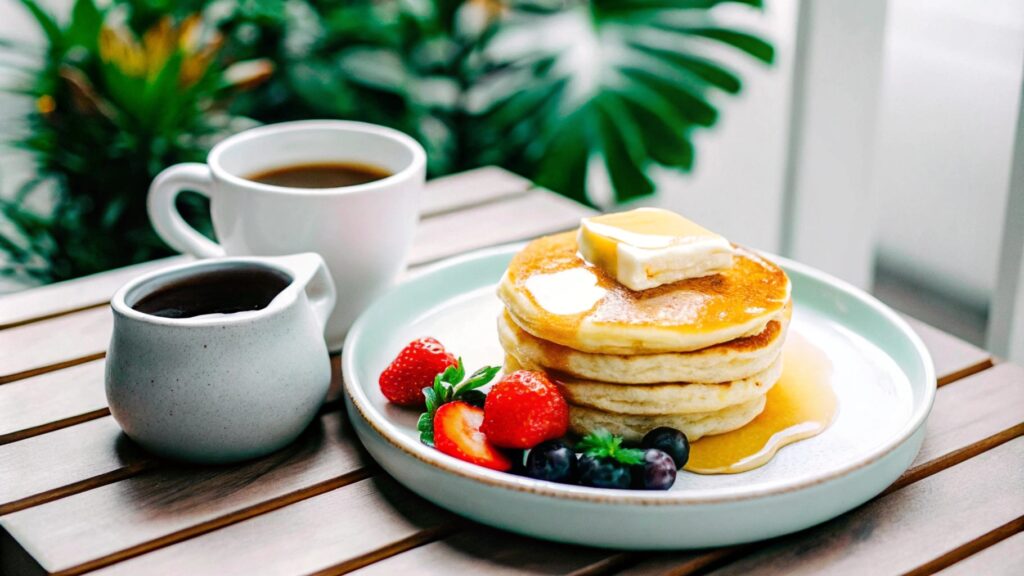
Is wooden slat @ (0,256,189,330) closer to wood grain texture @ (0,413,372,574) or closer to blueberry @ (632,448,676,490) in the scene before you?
wood grain texture @ (0,413,372,574)

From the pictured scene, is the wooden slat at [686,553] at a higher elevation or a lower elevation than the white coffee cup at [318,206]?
lower

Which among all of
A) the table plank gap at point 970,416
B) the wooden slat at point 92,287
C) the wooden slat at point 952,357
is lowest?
the wooden slat at point 952,357

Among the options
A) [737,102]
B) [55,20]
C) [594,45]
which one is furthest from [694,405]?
[737,102]

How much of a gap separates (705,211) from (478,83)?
44.7 inches

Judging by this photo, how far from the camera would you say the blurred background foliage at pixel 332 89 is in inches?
91.4

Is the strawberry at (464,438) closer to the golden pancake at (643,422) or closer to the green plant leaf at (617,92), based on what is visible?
the golden pancake at (643,422)

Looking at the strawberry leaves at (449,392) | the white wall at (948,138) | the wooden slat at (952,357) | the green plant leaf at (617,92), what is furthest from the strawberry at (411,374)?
the white wall at (948,138)

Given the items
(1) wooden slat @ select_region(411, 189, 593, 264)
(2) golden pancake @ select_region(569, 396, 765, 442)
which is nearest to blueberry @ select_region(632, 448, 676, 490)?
(2) golden pancake @ select_region(569, 396, 765, 442)

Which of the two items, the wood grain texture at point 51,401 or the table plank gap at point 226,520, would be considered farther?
the wood grain texture at point 51,401

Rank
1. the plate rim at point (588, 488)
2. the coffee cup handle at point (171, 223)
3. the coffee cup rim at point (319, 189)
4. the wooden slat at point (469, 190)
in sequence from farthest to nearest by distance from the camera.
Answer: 1. the wooden slat at point (469, 190)
2. the coffee cup handle at point (171, 223)
3. the coffee cup rim at point (319, 189)
4. the plate rim at point (588, 488)

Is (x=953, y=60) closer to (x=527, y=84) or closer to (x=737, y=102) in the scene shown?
(x=737, y=102)

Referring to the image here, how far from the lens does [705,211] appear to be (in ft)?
11.4

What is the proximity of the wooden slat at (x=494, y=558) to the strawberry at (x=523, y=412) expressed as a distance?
0.09 meters

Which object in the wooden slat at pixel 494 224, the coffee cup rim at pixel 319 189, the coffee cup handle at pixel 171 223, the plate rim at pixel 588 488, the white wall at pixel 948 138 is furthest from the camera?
the white wall at pixel 948 138
